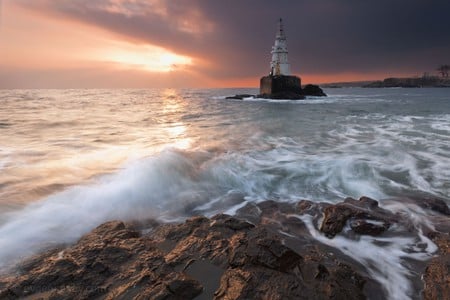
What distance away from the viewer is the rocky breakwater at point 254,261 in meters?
3.33

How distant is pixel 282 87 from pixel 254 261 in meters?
53.4

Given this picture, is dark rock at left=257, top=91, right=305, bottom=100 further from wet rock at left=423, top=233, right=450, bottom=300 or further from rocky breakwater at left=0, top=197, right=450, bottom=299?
wet rock at left=423, top=233, right=450, bottom=300

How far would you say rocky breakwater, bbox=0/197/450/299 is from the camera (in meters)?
3.33

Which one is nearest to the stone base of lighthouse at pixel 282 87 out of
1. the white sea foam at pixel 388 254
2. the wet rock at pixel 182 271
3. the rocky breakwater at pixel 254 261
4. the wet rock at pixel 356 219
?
the wet rock at pixel 356 219

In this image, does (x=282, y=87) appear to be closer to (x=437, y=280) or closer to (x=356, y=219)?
(x=356, y=219)

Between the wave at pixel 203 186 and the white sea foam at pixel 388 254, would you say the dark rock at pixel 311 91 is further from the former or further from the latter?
the white sea foam at pixel 388 254

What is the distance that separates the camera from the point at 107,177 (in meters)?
8.12

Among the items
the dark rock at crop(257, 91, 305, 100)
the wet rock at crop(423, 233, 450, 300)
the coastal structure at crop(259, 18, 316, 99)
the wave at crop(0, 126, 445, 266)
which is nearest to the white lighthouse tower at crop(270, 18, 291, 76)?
the coastal structure at crop(259, 18, 316, 99)

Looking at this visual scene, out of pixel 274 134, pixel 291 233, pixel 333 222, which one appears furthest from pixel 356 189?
pixel 274 134

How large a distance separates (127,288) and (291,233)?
2.85 metres

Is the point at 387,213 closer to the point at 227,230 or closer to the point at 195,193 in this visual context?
the point at 227,230

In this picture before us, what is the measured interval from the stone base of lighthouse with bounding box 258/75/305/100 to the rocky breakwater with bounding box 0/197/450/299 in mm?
49112

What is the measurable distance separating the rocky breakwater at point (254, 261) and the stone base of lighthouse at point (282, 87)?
49.1 metres

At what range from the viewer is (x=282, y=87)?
54.5 meters
